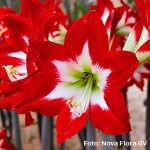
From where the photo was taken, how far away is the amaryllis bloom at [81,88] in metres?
0.48

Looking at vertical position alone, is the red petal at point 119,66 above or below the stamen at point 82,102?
above

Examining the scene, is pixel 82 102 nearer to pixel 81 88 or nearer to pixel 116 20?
pixel 81 88

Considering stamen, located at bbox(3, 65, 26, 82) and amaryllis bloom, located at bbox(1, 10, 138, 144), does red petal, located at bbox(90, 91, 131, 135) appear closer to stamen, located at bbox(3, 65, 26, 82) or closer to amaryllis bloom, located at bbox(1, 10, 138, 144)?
amaryllis bloom, located at bbox(1, 10, 138, 144)

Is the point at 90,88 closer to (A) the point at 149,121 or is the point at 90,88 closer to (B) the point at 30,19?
(B) the point at 30,19

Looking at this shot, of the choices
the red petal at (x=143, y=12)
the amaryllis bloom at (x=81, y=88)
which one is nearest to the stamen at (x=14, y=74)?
the amaryllis bloom at (x=81, y=88)

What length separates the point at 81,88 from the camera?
1.76ft

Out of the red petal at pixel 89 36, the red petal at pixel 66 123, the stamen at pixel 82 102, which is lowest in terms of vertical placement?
the red petal at pixel 66 123

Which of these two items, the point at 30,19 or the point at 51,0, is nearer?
the point at 30,19

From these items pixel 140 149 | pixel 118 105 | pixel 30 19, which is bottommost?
pixel 140 149

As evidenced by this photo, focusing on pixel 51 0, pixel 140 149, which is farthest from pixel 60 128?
pixel 140 149

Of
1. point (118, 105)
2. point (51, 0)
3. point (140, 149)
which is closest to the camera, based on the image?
point (118, 105)

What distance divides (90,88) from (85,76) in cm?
2

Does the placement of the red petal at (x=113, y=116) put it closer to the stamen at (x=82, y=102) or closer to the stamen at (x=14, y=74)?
the stamen at (x=82, y=102)

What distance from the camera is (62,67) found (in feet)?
1.68
